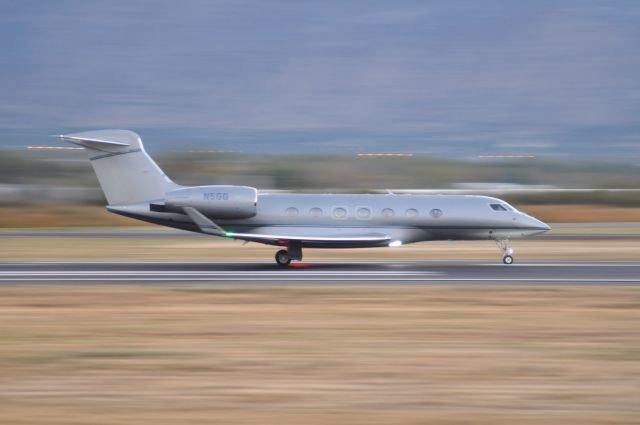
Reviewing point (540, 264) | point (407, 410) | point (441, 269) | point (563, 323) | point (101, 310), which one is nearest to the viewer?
point (407, 410)

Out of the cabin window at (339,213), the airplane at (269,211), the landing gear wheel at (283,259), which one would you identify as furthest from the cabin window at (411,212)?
the landing gear wheel at (283,259)

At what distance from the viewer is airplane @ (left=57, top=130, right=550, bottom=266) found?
87.0 feet

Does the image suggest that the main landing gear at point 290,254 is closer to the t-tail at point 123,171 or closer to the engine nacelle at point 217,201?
the engine nacelle at point 217,201

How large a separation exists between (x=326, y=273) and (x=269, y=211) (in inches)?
125

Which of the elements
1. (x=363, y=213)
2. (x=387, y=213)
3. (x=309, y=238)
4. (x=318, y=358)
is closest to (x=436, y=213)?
(x=387, y=213)

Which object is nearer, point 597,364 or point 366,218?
point 597,364

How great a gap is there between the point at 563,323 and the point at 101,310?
27.4 ft

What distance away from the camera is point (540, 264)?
2847 centimetres

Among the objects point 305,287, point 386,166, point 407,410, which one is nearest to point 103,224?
point 305,287

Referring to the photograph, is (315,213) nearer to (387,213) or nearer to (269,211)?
(269,211)

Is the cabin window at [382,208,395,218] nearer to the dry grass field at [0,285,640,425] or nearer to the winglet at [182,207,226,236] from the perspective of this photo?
the winglet at [182,207,226,236]

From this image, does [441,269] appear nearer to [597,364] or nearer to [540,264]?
[540,264]

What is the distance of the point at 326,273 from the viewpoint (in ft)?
81.7

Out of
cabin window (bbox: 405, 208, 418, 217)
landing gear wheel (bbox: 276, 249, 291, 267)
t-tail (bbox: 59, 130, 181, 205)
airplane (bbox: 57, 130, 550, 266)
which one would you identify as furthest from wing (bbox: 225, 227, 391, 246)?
t-tail (bbox: 59, 130, 181, 205)
